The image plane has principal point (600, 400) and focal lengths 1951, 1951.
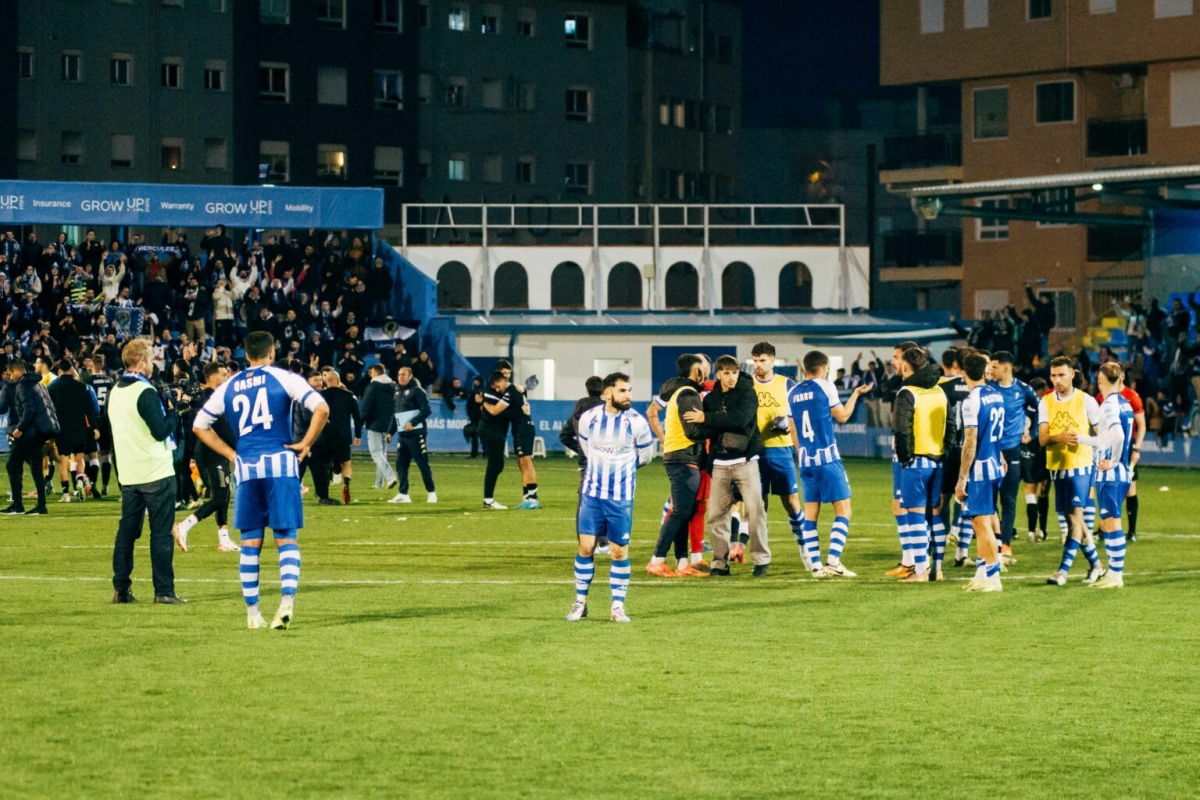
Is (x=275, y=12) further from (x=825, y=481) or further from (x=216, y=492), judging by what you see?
(x=825, y=481)

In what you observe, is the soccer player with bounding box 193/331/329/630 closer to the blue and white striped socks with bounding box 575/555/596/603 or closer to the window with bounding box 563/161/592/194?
the blue and white striped socks with bounding box 575/555/596/603

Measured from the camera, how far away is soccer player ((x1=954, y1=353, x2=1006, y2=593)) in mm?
16406

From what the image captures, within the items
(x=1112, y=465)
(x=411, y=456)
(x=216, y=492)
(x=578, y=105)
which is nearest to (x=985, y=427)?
(x=1112, y=465)

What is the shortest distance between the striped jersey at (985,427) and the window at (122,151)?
5925cm

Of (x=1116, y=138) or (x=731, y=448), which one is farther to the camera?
(x=1116, y=138)

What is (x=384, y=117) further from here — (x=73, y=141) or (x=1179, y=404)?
(x=1179, y=404)

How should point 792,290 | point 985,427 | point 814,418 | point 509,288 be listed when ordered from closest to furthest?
1. point 985,427
2. point 814,418
3. point 509,288
4. point 792,290

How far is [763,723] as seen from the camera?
10.4 m

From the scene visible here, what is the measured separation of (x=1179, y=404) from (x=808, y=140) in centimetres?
5573

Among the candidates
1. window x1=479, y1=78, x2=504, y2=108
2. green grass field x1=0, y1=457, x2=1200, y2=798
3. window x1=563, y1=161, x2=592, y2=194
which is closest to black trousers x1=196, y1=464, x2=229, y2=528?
green grass field x1=0, y1=457, x2=1200, y2=798

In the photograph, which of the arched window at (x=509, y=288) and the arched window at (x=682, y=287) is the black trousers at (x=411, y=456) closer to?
the arched window at (x=509, y=288)

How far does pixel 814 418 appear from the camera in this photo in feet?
59.2

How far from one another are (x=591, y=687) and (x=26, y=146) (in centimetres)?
6345

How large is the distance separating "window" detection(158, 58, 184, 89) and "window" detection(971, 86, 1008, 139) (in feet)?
95.1
